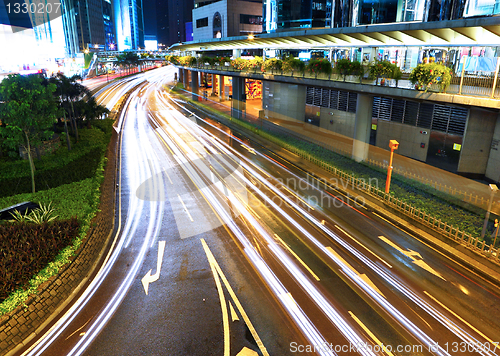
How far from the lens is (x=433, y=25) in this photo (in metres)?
21.1

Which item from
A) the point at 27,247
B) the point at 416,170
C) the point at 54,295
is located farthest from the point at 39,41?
the point at 54,295

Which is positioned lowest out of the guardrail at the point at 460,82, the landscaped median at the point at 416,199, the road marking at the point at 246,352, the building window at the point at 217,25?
the road marking at the point at 246,352

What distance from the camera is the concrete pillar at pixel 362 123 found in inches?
1111

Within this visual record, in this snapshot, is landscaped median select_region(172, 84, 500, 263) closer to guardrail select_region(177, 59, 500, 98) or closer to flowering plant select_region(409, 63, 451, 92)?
guardrail select_region(177, 59, 500, 98)

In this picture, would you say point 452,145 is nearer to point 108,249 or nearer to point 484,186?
point 484,186

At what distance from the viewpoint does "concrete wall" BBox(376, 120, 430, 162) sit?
2995 cm

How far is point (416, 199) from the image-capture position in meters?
20.9

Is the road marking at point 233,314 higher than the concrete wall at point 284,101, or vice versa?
the concrete wall at point 284,101

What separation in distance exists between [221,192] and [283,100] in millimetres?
29753

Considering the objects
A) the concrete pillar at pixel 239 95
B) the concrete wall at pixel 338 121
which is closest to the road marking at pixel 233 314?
the concrete wall at pixel 338 121

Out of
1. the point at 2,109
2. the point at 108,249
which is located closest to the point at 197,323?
the point at 108,249

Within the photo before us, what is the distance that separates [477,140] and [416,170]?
467cm

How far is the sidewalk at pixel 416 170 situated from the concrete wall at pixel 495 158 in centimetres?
92

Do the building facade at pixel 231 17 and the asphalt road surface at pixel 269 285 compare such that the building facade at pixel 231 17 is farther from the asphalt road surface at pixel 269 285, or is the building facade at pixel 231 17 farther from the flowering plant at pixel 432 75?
the asphalt road surface at pixel 269 285
